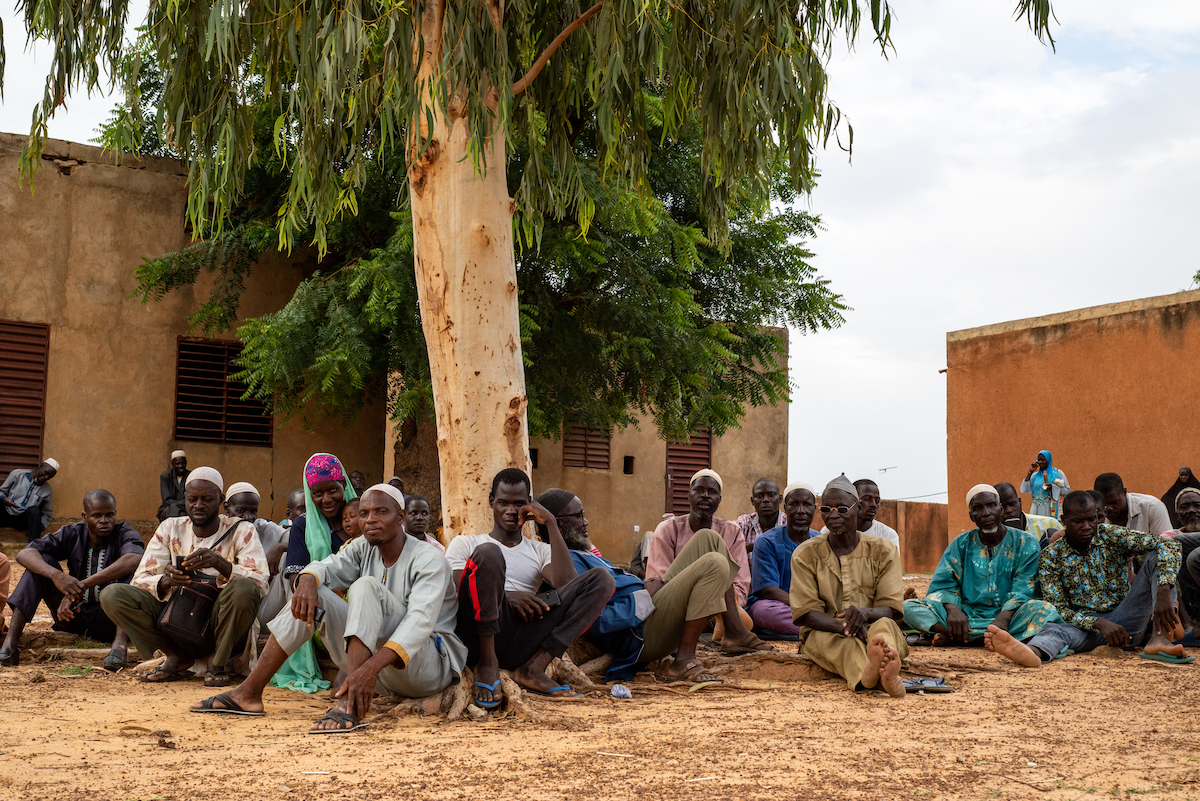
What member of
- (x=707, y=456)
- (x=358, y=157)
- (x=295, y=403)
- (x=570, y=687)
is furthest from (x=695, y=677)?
(x=707, y=456)

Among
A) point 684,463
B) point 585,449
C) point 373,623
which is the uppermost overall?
point 585,449

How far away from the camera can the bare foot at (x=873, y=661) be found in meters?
5.33

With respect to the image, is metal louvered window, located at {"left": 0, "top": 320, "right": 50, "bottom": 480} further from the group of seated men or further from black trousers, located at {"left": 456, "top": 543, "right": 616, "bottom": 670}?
black trousers, located at {"left": 456, "top": 543, "right": 616, "bottom": 670}

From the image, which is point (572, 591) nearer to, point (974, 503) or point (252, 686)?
point (252, 686)

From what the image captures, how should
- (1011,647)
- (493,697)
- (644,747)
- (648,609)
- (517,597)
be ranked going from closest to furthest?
(644,747)
(493,697)
(517,597)
(648,609)
(1011,647)

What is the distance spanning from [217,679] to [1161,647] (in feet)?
17.7

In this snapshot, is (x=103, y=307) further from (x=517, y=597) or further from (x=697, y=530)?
(x=517, y=597)

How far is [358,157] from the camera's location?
7.10 metres

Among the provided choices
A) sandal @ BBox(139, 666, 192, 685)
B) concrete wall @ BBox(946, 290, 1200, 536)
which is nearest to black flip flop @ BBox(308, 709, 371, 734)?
sandal @ BBox(139, 666, 192, 685)

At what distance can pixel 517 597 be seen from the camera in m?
5.24

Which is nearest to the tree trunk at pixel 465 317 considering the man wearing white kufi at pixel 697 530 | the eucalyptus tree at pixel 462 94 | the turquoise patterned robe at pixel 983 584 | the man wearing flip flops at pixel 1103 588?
the eucalyptus tree at pixel 462 94

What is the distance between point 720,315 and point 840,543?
8079 mm

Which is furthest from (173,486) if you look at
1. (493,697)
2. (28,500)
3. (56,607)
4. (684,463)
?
(493,697)

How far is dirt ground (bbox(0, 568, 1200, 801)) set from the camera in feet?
11.6
